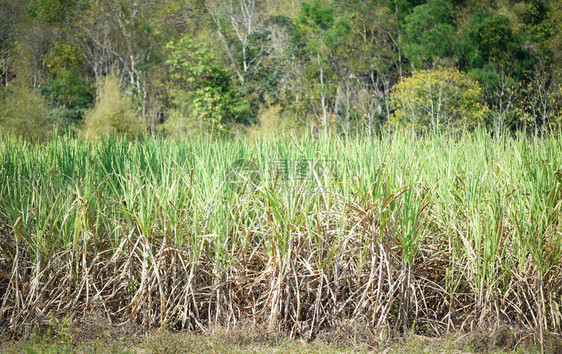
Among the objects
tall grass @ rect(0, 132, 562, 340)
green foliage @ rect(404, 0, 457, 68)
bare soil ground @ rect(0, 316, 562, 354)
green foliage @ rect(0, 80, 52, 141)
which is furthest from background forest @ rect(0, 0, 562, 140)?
bare soil ground @ rect(0, 316, 562, 354)

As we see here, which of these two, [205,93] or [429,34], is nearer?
[429,34]

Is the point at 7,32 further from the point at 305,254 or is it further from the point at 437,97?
the point at 305,254

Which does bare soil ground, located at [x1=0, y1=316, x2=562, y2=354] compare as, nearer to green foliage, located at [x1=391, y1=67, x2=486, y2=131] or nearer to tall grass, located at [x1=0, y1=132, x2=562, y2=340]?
tall grass, located at [x1=0, y1=132, x2=562, y2=340]

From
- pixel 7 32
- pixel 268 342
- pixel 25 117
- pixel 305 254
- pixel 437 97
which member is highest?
pixel 7 32

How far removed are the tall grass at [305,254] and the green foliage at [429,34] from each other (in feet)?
46.0

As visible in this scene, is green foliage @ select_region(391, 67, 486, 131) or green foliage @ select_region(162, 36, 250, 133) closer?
green foliage @ select_region(391, 67, 486, 131)

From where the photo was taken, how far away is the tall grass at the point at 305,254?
2734 mm

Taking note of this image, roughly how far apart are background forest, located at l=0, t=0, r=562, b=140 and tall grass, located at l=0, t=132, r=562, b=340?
10649 mm

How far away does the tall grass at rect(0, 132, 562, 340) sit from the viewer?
2.73 meters

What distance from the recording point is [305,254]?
9.62 ft

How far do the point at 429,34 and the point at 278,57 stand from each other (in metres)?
5.33

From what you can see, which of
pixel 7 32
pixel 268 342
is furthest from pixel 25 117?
pixel 268 342

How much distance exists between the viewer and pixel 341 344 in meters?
2.67

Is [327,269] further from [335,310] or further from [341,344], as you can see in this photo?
[341,344]
